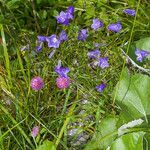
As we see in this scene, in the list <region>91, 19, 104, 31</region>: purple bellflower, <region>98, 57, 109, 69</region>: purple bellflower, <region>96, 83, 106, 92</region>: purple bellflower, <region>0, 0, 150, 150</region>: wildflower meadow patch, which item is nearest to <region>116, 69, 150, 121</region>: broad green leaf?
<region>0, 0, 150, 150</region>: wildflower meadow patch

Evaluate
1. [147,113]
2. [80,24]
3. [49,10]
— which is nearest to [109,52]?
[80,24]

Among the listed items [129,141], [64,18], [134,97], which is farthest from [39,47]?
[129,141]

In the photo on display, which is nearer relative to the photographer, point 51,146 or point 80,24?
point 51,146

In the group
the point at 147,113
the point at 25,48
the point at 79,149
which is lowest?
the point at 79,149

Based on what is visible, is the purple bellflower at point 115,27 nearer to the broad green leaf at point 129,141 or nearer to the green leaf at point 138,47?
the green leaf at point 138,47

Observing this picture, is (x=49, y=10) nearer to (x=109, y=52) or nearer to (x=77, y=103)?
(x=109, y=52)

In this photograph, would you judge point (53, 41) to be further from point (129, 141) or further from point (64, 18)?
point (129, 141)

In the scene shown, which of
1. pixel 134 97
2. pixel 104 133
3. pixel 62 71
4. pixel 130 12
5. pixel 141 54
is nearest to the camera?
pixel 134 97

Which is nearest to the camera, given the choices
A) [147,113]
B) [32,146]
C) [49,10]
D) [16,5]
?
[147,113]
